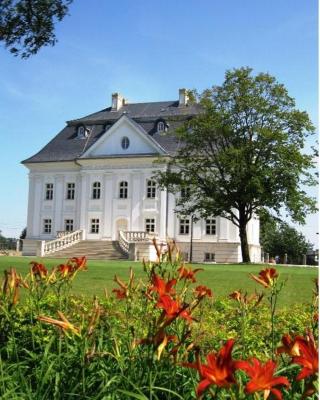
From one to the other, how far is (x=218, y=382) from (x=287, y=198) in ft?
89.0

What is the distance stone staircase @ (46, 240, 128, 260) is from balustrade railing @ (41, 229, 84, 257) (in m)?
0.34

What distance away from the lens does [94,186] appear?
40719 mm

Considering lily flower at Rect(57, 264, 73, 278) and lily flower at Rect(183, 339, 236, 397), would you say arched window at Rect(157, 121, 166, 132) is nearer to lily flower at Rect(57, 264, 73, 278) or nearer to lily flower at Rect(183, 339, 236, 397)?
lily flower at Rect(57, 264, 73, 278)

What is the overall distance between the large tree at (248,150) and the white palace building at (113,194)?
6342 mm

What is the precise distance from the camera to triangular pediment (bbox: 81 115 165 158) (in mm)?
38750

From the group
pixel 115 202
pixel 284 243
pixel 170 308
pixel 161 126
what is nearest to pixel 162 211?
pixel 115 202

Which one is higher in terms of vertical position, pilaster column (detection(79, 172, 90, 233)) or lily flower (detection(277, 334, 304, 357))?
pilaster column (detection(79, 172, 90, 233))

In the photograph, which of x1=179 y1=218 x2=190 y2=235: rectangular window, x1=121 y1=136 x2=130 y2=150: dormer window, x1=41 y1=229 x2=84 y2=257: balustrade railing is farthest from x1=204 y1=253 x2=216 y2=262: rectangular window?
x1=121 y1=136 x2=130 y2=150: dormer window

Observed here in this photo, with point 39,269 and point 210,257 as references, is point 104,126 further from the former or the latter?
point 39,269

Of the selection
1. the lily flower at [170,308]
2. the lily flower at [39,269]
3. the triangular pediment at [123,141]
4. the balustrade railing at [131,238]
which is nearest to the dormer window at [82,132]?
the triangular pediment at [123,141]

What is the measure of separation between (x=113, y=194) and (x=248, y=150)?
47.4 ft

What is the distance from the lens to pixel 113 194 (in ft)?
131

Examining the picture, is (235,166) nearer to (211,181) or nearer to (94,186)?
(211,181)

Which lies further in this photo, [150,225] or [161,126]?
[161,126]
